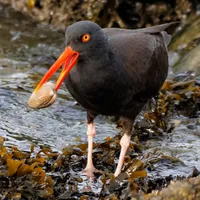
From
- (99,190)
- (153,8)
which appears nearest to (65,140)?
(99,190)

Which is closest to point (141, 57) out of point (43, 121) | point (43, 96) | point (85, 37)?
point (85, 37)

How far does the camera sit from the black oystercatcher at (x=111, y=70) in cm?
488

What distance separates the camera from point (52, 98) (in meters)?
4.93

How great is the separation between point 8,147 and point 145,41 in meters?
1.59

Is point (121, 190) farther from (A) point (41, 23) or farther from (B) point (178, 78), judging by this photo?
(A) point (41, 23)

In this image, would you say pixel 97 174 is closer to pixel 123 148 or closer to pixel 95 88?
pixel 123 148

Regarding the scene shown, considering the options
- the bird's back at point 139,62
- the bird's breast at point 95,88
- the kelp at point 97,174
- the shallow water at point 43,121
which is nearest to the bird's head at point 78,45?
the bird's breast at point 95,88

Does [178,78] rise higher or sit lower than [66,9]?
lower

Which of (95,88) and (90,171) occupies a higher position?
(95,88)

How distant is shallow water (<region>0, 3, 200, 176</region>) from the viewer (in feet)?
19.2

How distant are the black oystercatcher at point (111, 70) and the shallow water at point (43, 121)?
547 millimetres

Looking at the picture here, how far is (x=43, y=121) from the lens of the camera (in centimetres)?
662

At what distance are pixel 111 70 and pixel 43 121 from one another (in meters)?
1.77

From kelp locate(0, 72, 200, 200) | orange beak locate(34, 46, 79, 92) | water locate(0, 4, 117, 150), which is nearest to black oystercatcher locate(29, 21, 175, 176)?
orange beak locate(34, 46, 79, 92)
